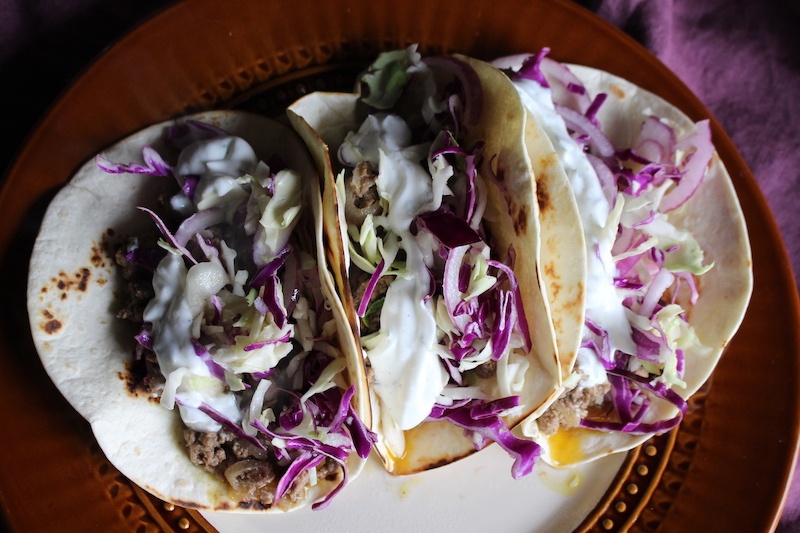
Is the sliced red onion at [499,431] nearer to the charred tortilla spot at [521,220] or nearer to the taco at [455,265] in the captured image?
the taco at [455,265]

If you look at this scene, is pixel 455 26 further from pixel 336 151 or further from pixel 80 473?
pixel 80 473

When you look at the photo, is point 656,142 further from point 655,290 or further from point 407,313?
point 407,313

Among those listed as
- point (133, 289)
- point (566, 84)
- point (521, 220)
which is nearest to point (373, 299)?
point (521, 220)

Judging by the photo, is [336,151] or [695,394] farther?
[695,394]

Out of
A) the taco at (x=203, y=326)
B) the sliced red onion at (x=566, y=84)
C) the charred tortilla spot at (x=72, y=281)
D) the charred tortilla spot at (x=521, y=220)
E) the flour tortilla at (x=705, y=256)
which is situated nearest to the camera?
the charred tortilla spot at (x=521, y=220)

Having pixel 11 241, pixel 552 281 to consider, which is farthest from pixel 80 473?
pixel 552 281

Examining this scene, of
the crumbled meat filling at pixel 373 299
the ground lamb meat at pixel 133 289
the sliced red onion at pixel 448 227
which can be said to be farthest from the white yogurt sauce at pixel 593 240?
the ground lamb meat at pixel 133 289
